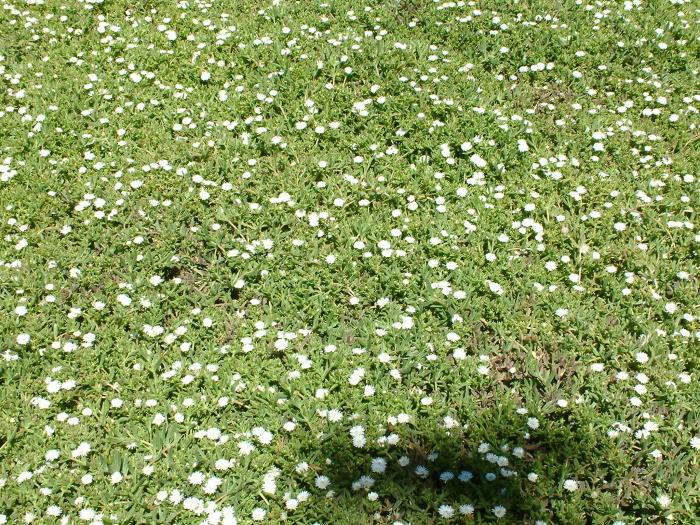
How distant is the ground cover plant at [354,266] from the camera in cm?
279

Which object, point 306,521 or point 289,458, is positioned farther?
point 289,458

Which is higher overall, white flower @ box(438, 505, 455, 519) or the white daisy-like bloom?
the white daisy-like bloom

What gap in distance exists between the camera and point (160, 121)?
4801 millimetres

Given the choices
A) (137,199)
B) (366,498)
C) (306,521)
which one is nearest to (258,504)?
(306,521)

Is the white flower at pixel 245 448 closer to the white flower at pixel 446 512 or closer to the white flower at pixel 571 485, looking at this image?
the white flower at pixel 446 512

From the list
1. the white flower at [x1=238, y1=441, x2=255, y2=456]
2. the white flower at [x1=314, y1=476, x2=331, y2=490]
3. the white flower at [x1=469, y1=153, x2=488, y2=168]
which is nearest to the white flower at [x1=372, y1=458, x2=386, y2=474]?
the white flower at [x1=314, y1=476, x2=331, y2=490]

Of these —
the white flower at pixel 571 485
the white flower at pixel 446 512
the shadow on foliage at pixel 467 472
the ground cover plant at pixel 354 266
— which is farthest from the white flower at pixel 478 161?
the white flower at pixel 446 512

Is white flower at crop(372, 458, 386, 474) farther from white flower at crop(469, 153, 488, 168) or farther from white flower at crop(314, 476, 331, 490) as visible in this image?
white flower at crop(469, 153, 488, 168)

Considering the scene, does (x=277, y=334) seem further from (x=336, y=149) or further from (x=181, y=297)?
(x=336, y=149)

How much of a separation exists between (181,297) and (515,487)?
188 cm

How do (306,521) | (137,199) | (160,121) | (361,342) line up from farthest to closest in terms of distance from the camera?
(160,121) < (137,199) < (361,342) < (306,521)

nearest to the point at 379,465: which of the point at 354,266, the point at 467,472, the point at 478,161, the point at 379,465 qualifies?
the point at 379,465

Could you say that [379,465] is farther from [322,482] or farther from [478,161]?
[478,161]

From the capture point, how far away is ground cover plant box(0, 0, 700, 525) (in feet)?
9.16
